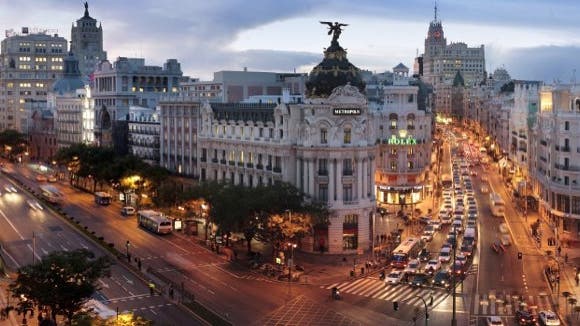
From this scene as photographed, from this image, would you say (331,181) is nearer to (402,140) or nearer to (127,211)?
(127,211)

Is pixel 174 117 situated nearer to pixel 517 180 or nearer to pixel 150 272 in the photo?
pixel 150 272

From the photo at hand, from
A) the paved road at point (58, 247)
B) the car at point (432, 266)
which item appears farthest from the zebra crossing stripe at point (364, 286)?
the paved road at point (58, 247)

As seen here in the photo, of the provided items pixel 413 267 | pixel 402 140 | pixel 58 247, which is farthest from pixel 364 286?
pixel 402 140

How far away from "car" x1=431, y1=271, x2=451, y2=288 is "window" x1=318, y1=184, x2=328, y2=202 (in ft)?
90.5

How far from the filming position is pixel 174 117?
162 meters

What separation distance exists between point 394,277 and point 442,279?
602 centimetres

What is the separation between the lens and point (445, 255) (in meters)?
105

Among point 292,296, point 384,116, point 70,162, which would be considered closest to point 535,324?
point 292,296

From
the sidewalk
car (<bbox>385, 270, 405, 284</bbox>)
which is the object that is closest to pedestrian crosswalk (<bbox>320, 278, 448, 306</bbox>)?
car (<bbox>385, 270, 405, 284</bbox>)

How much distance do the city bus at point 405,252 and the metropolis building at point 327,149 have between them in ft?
27.2

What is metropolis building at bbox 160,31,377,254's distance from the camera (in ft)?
377

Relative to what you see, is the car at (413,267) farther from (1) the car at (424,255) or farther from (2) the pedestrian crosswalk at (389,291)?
(1) the car at (424,255)

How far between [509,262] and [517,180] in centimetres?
8020

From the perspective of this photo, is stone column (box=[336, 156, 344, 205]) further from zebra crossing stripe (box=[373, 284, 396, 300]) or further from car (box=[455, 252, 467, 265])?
zebra crossing stripe (box=[373, 284, 396, 300])
